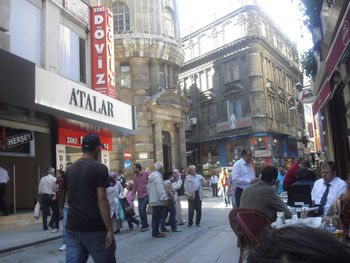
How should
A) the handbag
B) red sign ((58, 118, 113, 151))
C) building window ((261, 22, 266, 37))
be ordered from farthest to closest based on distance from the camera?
building window ((261, 22, 266, 37))
red sign ((58, 118, 113, 151))
the handbag

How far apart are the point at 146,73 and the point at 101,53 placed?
33.4 feet

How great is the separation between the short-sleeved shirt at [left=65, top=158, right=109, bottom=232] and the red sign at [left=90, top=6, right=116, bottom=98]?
13.1m

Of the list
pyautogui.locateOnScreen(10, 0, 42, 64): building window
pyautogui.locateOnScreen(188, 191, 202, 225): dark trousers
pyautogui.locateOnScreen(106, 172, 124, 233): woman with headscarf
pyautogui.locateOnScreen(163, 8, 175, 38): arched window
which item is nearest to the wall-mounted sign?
pyautogui.locateOnScreen(163, 8, 175, 38): arched window

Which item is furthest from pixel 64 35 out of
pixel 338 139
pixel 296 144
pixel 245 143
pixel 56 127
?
pixel 296 144

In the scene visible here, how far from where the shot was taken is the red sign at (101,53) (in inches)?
652

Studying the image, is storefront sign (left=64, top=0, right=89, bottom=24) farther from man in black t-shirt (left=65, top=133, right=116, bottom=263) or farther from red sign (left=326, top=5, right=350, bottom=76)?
man in black t-shirt (left=65, top=133, right=116, bottom=263)

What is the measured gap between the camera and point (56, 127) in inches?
558

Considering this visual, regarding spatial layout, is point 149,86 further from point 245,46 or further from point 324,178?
point 324,178

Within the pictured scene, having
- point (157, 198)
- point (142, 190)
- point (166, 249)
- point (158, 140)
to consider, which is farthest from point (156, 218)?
point (158, 140)

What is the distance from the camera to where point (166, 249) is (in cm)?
762

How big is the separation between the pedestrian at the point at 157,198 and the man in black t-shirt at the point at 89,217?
5760mm

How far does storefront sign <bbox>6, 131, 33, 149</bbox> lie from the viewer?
39.4 ft

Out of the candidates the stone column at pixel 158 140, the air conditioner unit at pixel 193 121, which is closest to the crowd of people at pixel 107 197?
the stone column at pixel 158 140

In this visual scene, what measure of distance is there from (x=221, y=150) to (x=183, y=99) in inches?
424
